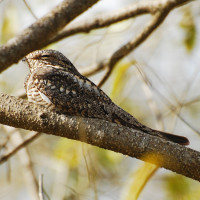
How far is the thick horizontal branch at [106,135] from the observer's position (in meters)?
2.14

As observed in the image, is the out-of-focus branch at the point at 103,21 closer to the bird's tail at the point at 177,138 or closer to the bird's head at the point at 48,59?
the bird's head at the point at 48,59

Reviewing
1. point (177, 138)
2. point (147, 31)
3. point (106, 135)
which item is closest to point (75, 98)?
point (106, 135)

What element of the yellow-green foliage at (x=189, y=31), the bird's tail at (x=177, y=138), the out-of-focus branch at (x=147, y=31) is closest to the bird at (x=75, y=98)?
the bird's tail at (x=177, y=138)

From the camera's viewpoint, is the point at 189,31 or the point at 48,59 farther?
the point at 189,31

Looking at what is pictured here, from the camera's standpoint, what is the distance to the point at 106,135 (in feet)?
7.26

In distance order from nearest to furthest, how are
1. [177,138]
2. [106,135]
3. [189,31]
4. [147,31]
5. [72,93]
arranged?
Answer: 1. [106,135]
2. [177,138]
3. [72,93]
4. [147,31]
5. [189,31]

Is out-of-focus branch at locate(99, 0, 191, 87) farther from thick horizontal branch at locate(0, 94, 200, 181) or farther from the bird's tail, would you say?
thick horizontal branch at locate(0, 94, 200, 181)

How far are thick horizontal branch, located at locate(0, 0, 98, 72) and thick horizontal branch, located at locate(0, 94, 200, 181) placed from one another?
0.80m

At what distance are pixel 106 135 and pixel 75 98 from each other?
0.67m


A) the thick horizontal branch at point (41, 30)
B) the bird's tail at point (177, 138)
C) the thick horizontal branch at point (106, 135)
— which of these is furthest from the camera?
the thick horizontal branch at point (41, 30)

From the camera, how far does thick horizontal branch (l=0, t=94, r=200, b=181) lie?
214 cm

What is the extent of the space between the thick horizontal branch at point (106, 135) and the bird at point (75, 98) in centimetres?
39

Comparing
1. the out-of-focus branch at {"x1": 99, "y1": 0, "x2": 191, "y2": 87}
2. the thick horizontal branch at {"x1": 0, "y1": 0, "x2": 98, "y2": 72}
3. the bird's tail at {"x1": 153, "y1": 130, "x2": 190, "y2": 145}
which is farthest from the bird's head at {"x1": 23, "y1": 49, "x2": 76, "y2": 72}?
the bird's tail at {"x1": 153, "y1": 130, "x2": 190, "y2": 145}

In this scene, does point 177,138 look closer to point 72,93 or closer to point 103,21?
point 72,93
